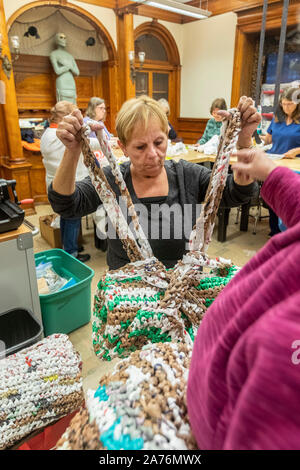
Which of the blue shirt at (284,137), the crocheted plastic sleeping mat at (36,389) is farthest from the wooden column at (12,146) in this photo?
the crocheted plastic sleeping mat at (36,389)

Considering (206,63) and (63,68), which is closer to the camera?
(63,68)

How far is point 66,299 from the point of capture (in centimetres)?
196

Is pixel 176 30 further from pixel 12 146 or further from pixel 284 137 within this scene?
pixel 284 137

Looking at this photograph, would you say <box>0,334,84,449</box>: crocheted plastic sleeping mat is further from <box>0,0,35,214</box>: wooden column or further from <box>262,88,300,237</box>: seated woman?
<box>0,0,35,214</box>: wooden column

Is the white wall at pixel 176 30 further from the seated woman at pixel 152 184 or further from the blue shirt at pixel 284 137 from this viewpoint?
the seated woman at pixel 152 184

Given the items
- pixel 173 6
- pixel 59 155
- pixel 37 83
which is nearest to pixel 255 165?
pixel 59 155

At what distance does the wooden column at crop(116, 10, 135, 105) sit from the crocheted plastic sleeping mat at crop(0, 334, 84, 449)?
5294 millimetres

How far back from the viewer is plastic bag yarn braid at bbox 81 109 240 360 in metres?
0.77

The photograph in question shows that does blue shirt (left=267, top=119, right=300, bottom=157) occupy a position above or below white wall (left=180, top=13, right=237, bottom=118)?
below

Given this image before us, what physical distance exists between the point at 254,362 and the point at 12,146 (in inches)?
187

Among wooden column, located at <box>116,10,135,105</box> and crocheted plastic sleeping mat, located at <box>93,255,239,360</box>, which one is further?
wooden column, located at <box>116,10,135,105</box>

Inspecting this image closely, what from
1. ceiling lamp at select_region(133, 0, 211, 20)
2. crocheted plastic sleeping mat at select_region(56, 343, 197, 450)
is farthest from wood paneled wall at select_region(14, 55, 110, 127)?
crocheted plastic sleeping mat at select_region(56, 343, 197, 450)

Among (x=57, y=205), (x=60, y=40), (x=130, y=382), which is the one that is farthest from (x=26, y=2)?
(x=130, y=382)
